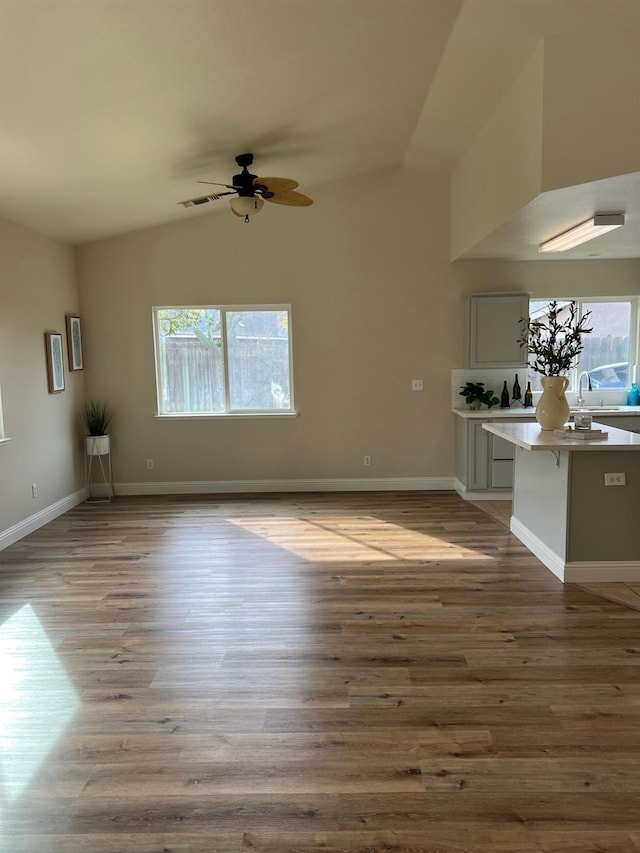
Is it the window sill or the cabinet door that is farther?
the window sill

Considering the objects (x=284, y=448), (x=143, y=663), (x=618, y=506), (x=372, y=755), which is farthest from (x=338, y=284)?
(x=372, y=755)

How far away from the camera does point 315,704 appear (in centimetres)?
249

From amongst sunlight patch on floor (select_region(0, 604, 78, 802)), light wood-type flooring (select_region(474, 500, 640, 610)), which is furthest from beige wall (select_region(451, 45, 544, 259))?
sunlight patch on floor (select_region(0, 604, 78, 802))

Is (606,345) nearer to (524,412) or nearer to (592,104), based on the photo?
(524,412)

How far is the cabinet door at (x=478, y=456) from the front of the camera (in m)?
5.65

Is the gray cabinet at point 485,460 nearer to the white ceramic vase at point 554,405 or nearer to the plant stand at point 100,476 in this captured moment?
the white ceramic vase at point 554,405

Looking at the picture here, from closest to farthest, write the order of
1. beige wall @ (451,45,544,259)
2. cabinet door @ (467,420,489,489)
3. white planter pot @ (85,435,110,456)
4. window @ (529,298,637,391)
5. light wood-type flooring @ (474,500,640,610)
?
beige wall @ (451,45,544,259) → light wood-type flooring @ (474,500,640,610) → cabinet door @ (467,420,489,489) → white planter pot @ (85,435,110,456) → window @ (529,298,637,391)

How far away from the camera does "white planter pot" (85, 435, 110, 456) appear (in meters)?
5.94

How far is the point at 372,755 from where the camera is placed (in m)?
2.17

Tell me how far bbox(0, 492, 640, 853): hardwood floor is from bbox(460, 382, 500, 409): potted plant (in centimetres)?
198

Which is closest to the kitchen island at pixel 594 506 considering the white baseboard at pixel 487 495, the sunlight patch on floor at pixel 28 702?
the white baseboard at pixel 487 495

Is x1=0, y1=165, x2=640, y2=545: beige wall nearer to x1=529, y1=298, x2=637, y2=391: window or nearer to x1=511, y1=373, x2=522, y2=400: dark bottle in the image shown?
x1=529, y1=298, x2=637, y2=391: window

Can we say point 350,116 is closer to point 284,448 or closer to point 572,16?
point 572,16

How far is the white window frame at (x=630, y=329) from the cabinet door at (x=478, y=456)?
4.25ft
